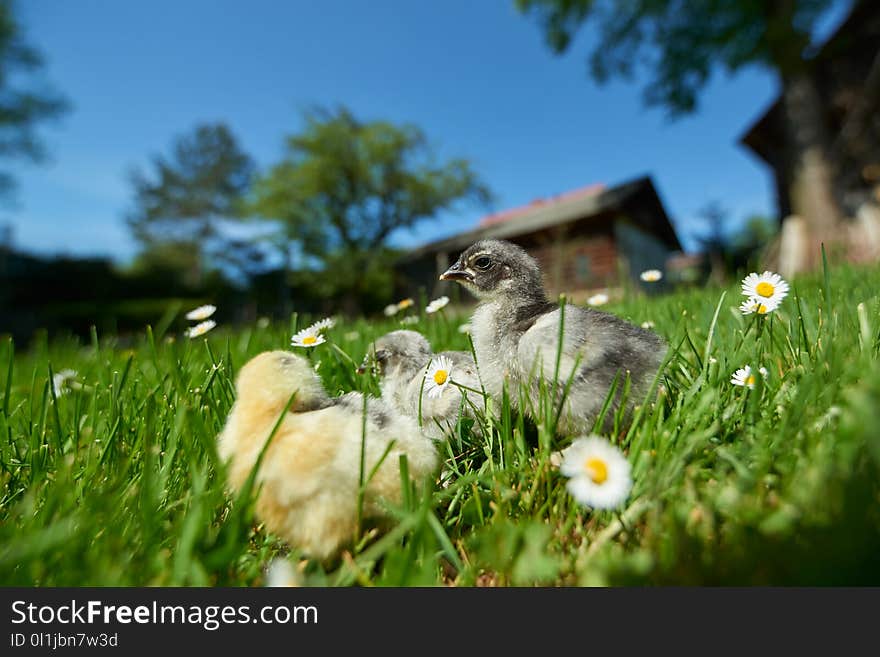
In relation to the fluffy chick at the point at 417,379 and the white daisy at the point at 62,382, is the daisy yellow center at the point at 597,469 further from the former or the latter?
the white daisy at the point at 62,382

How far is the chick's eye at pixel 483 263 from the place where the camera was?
201 cm

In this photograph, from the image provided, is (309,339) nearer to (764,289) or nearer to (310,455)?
(310,455)

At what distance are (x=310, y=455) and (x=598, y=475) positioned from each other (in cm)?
71

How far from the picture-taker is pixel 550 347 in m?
1.43

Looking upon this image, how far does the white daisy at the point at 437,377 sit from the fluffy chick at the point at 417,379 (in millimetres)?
32

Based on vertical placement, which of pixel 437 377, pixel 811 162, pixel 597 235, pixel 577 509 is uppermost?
pixel 597 235

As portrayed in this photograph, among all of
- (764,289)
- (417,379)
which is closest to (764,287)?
(764,289)

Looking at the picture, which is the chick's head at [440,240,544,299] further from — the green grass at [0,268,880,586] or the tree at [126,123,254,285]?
the tree at [126,123,254,285]

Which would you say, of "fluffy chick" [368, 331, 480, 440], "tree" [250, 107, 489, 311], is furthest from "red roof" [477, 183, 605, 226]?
"fluffy chick" [368, 331, 480, 440]

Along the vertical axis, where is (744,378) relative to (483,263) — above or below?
below

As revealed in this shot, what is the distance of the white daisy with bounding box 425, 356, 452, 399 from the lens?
171 cm

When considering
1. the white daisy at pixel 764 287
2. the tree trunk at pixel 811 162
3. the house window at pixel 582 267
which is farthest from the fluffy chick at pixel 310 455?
the house window at pixel 582 267

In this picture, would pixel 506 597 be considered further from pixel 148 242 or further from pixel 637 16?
pixel 148 242

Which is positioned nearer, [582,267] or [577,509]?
[577,509]
